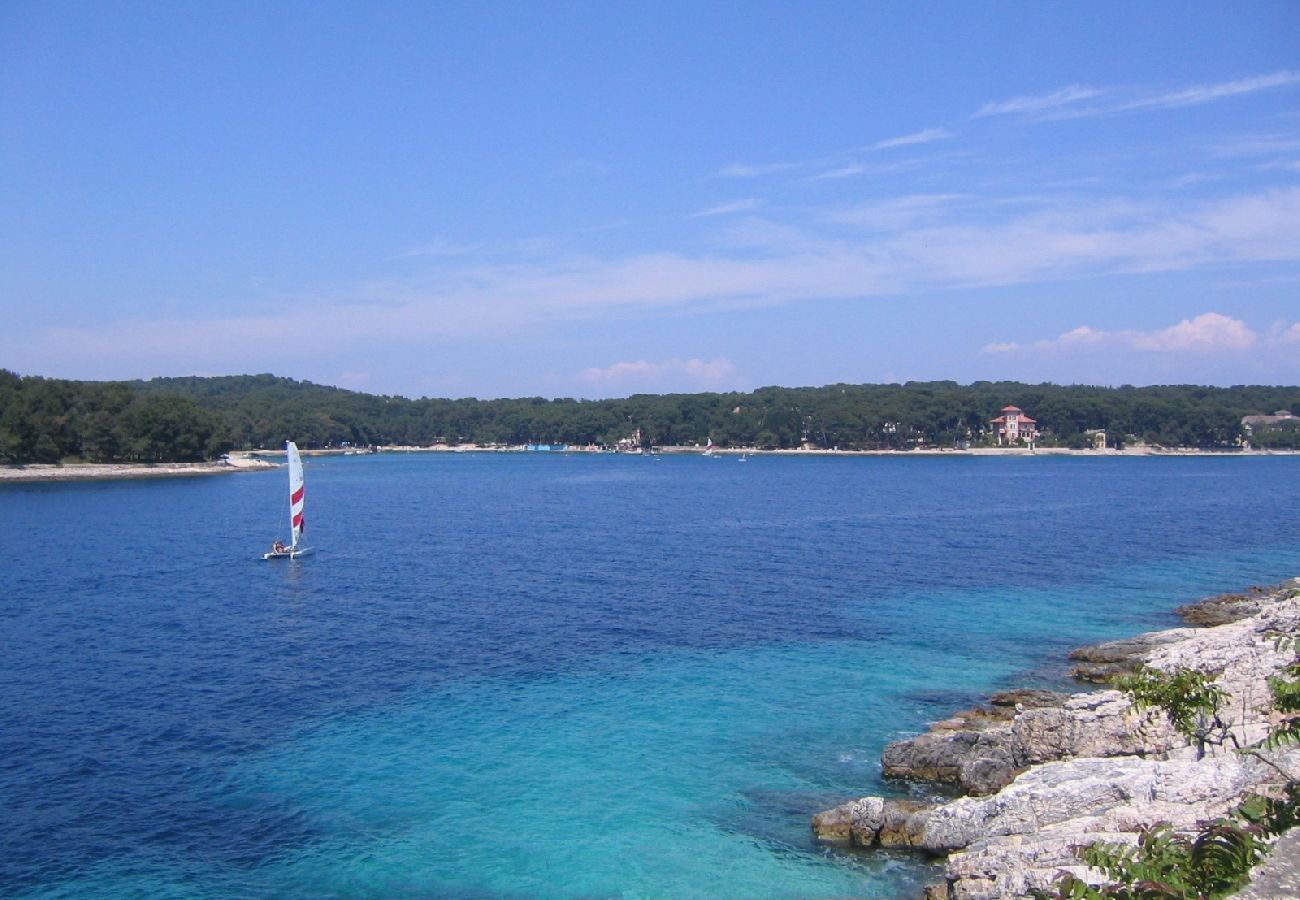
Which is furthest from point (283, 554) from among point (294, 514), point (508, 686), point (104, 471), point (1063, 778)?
point (104, 471)

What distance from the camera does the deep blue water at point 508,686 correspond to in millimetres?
20953

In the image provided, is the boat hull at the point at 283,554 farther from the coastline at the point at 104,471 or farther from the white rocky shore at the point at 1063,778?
the coastline at the point at 104,471

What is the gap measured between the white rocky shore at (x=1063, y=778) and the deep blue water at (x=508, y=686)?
1.27 metres

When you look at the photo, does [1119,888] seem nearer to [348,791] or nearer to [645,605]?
[348,791]

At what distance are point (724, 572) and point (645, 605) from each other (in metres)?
12.2

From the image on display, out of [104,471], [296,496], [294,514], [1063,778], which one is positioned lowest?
[1063,778]

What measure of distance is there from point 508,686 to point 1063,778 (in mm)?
19325

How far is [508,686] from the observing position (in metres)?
33.2

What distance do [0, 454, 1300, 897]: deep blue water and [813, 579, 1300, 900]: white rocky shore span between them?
4.17 ft

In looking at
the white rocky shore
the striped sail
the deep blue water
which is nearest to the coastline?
the deep blue water

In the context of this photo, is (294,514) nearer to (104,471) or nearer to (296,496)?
(296,496)

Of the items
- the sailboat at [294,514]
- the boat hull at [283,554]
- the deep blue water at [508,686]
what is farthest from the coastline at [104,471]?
the sailboat at [294,514]

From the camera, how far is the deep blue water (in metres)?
21.0

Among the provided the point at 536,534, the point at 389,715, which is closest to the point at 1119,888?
the point at 389,715
